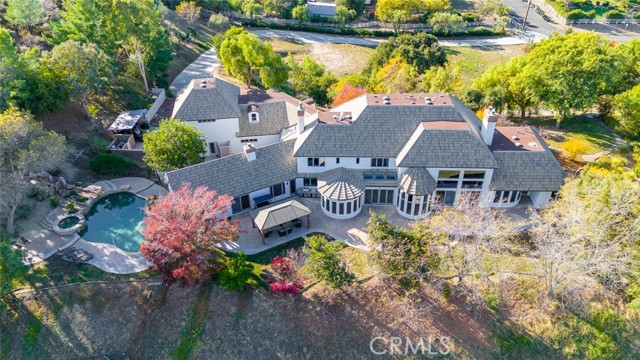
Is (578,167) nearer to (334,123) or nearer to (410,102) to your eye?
(410,102)

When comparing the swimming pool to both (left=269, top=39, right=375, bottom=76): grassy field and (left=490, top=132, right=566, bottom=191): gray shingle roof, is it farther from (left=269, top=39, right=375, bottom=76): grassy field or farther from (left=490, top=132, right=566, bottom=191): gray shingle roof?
(left=269, top=39, right=375, bottom=76): grassy field

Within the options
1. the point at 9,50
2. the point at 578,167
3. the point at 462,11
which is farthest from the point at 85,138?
the point at 462,11

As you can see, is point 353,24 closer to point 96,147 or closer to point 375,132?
point 375,132

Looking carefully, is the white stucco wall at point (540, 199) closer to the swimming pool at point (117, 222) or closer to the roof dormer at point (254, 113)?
the roof dormer at point (254, 113)

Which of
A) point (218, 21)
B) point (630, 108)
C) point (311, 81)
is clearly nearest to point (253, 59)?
point (311, 81)

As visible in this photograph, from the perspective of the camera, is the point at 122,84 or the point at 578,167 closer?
the point at 578,167
